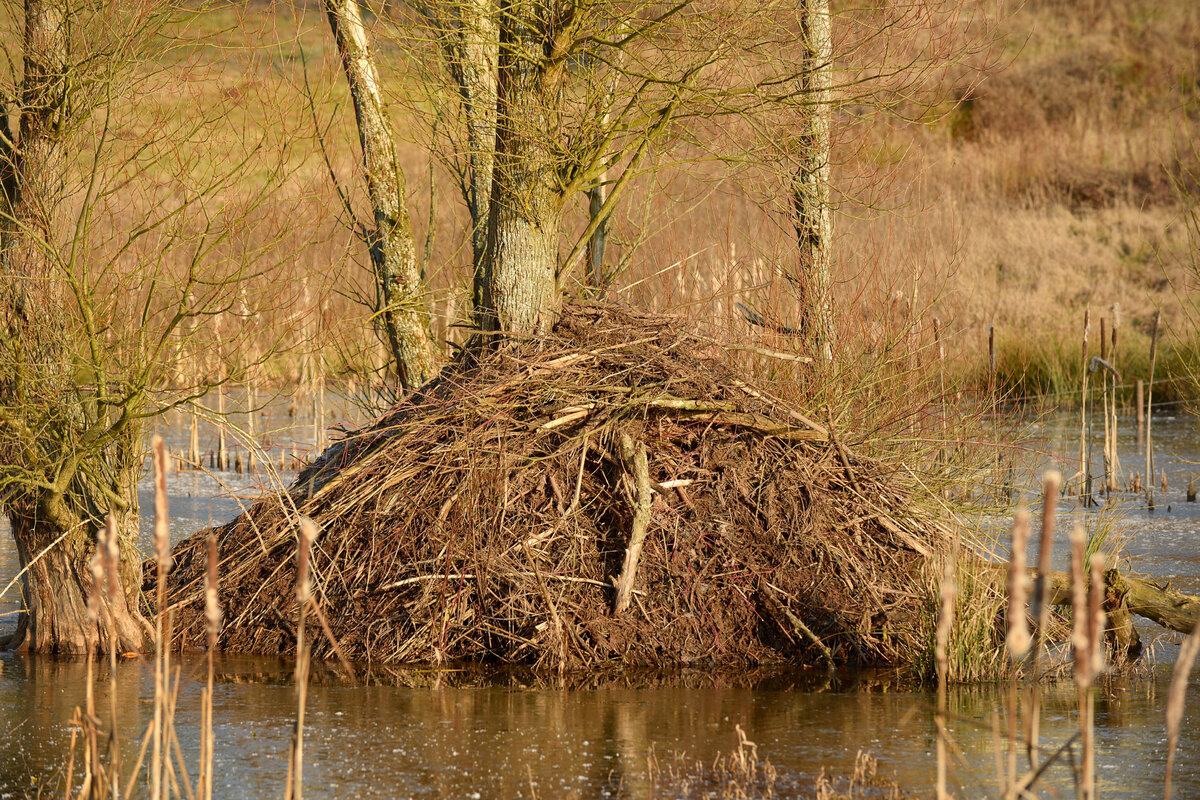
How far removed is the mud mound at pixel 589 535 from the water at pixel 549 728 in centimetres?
37

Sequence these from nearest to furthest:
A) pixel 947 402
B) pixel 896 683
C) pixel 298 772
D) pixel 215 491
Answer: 1. pixel 298 772
2. pixel 896 683
3. pixel 947 402
4. pixel 215 491

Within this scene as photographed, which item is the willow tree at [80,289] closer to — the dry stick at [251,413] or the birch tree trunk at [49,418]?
the birch tree trunk at [49,418]

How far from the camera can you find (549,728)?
6.65 meters

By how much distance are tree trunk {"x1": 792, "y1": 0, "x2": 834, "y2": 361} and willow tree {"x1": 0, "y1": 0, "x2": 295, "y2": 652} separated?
4272 millimetres

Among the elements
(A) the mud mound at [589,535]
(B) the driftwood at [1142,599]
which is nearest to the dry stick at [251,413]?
(A) the mud mound at [589,535]

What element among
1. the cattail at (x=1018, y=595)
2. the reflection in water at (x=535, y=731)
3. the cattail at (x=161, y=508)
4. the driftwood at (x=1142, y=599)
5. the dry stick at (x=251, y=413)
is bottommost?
the reflection in water at (x=535, y=731)

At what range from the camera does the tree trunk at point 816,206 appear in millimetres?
9938

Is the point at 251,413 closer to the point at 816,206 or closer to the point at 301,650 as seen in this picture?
the point at 816,206

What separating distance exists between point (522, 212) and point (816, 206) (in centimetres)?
280

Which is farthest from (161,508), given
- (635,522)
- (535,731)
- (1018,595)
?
(635,522)

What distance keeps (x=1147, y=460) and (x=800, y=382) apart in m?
5.25

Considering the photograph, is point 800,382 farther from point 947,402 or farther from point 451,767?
point 451,767

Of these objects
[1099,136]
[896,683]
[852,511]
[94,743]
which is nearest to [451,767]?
[94,743]

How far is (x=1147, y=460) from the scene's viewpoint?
44.4 feet
